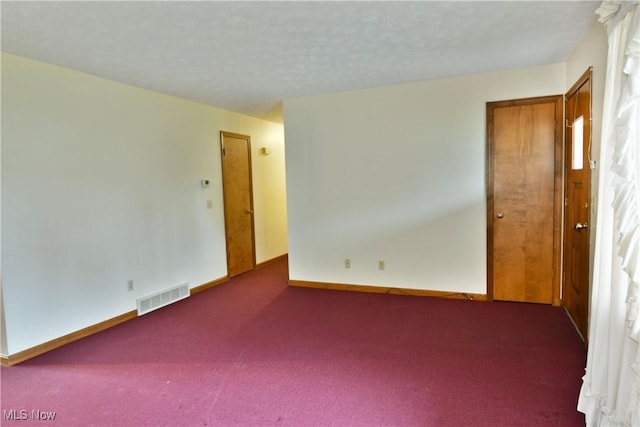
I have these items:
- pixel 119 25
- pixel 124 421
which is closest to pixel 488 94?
pixel 119 25

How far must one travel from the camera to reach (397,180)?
4.23m

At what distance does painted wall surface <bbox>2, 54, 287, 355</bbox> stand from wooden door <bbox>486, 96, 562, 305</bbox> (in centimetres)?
334

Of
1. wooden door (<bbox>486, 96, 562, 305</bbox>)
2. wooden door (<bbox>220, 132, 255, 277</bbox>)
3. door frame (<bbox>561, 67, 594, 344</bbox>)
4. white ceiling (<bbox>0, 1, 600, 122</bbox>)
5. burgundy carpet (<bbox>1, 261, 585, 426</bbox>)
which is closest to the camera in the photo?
burgundy carpet (<bbox>1, 261, 585, 426</bbox>)

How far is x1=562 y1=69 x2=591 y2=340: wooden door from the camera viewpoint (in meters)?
2.80

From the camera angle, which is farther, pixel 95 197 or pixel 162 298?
pixel 162 298

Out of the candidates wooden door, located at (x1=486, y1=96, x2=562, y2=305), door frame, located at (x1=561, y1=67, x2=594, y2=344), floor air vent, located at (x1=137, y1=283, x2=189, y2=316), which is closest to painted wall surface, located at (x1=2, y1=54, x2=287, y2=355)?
floor air vent, located at (x1=137, y1=283, x2=189, y2=316)

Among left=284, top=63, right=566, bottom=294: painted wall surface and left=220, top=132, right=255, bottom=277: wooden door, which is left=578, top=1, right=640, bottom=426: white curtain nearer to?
left=284, top=63, right=566, bottom=294: painted wall surface

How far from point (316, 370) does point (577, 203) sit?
2.50m

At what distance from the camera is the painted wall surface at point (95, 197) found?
9.47 feet

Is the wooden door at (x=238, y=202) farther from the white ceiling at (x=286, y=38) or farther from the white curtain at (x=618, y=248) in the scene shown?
the white curtain at (x=618, y=248)
